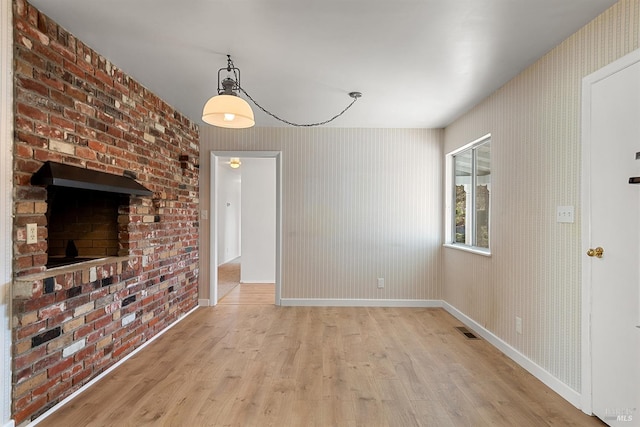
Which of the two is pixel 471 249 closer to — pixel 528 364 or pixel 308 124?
pixel 528 364

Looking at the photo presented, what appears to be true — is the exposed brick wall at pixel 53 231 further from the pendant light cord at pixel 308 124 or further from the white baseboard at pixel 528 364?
the white baseboard at pixel 528 364

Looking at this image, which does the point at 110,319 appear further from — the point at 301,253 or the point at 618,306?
the point at 618,306

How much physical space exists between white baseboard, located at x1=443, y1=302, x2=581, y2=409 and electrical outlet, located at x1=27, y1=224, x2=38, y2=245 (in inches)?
134

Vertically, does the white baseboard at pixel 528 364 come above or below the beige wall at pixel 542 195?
below

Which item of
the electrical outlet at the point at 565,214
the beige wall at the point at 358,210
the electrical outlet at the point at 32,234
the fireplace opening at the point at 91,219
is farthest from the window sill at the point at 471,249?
the electrical outlet at the point at 32,234

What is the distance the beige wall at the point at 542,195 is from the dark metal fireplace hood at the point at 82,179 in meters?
3.16

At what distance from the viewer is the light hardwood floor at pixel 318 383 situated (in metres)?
1.98

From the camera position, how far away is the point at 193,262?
165 inches

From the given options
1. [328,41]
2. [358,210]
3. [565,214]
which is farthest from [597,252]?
[358,210]

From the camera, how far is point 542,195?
246cm

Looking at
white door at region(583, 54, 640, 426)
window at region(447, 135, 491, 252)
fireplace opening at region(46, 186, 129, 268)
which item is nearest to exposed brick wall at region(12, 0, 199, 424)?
fireplace opening at region(46, 186, 129, 268)

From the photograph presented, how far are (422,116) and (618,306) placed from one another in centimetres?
270

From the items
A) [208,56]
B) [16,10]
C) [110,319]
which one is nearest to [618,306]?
[208,56]

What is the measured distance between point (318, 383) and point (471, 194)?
2.76m
